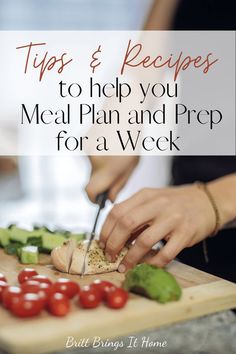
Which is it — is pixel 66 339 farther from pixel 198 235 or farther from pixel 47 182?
pixel 47 182

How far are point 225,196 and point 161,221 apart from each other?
7.3 inches

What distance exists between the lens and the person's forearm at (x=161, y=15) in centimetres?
218

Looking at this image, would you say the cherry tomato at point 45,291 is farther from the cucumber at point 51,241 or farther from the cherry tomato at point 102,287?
the cucumber at point 51,241

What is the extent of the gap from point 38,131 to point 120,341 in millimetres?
3977

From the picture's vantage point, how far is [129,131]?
6.98ft

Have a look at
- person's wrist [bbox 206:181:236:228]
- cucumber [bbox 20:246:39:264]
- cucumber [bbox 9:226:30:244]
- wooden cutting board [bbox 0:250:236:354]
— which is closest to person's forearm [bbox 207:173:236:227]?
person's wrist [bbox 206:181:236:228]

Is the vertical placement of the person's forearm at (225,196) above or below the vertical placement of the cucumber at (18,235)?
above

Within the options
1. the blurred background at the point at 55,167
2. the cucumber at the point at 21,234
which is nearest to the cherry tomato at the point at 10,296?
the cucumber at the point at 21,234

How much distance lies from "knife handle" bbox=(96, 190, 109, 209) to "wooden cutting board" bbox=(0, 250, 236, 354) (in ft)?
0.78

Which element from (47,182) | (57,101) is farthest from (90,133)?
(57,101)

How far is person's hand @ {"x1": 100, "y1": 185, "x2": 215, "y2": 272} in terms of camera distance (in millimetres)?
1682

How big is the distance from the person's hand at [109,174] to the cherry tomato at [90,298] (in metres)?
0.54

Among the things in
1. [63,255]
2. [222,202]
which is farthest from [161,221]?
[63,255]

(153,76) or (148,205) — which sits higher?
(153,76)
